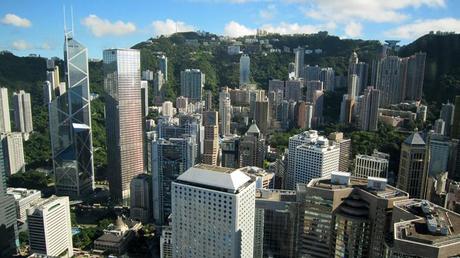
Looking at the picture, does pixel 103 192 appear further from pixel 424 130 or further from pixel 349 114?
pixel 424 130

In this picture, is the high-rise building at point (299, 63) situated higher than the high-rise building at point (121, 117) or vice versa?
the high-rise building at point (299, 63)

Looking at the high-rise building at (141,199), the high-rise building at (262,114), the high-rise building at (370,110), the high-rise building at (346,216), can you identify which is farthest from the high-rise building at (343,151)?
the high-rise building at (346,216)

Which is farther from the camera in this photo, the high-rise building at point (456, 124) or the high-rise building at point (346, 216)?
the high-rise building at point (456, 124)

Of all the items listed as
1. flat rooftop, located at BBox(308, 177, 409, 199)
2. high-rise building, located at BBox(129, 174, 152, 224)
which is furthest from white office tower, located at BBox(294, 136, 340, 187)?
high-rise building, located at BBox(129, 174, 152, 224)

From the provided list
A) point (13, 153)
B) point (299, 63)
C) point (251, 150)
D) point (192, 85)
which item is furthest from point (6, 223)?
point (299, 63)

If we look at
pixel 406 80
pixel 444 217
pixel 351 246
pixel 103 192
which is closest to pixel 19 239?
pixel 103 192

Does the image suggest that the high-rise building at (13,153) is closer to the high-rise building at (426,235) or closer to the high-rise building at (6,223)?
the high-rise building at (6,223)

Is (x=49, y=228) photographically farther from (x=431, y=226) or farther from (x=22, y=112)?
(x=22, y=112)
